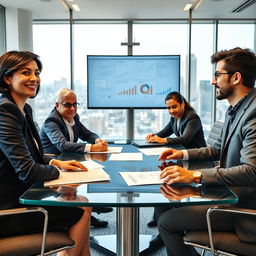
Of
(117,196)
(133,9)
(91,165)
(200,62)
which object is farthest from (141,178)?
(200,62)

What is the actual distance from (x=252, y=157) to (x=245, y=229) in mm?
348

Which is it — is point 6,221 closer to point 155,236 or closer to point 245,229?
point 245,229

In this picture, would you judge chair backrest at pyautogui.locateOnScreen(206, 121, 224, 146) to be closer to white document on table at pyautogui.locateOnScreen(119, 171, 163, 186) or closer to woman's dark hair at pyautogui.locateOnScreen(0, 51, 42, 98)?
white document on table at pyautogui.locateOnScreen(119, 171, 163, 186)

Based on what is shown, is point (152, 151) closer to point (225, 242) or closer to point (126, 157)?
point (126, 157)

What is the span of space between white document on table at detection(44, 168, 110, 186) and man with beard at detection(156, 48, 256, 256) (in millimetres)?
348

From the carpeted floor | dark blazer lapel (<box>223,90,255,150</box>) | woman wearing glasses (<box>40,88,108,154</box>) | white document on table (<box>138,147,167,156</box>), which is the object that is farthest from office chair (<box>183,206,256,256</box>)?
woman wearing glasses (<box>40,88,108,154</box>)

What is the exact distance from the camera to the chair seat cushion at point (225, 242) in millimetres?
1447

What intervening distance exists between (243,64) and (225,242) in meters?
0.99

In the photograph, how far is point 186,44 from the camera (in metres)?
5.29

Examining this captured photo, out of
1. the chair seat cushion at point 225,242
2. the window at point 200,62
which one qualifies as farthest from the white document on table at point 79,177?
the window at point 200,62

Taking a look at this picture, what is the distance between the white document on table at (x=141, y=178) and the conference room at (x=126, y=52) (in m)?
3.44

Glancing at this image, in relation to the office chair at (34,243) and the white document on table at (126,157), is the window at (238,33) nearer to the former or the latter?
the white document on table at (126,157)

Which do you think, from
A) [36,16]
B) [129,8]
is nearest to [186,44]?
[129,8]

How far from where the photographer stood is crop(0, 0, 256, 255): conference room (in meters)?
4.96
